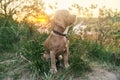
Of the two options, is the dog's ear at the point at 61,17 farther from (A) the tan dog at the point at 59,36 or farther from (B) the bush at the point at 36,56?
(B) the bush at the point at 36,56

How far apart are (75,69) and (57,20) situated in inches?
44.9

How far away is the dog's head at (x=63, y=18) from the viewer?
7.03 metres

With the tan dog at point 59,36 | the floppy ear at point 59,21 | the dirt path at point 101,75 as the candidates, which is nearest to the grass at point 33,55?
the dirt path at point 101,75

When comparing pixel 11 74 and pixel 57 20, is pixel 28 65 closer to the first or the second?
pixel 11 74

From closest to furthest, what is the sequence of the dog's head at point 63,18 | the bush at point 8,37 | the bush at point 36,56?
1. the dog's head at point 63,18
2. the bush at point 36,56
3. the bush at point 8,37

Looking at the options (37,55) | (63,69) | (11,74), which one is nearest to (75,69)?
(63,69)

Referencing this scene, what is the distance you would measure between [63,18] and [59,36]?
36cm

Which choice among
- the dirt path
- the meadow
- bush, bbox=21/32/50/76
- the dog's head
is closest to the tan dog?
the dog's head

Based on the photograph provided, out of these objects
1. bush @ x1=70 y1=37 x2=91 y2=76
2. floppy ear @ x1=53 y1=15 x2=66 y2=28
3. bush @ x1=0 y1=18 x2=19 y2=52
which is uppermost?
floppy ear @ x1=53 y1=15 x2=66 y2=28

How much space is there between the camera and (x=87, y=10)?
10781mm

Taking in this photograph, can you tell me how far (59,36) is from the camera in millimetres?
7148

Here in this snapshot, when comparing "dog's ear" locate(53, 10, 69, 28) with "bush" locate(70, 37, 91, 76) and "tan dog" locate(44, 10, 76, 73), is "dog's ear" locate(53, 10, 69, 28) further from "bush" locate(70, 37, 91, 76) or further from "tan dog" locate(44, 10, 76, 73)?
"bush" locate(70, 37, 91, 76)

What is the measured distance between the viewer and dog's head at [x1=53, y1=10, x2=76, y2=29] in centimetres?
703

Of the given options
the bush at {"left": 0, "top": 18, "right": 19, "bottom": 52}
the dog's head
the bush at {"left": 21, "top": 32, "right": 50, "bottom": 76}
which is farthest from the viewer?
the bush at {"left": 0, "top": 18, "right": 19, "bottom": 52}
